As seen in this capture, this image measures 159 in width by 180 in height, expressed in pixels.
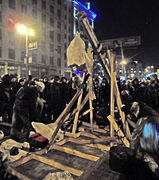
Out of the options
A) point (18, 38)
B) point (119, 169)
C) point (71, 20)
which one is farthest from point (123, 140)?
point (71, 20)

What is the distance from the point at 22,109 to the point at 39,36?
30.6 m

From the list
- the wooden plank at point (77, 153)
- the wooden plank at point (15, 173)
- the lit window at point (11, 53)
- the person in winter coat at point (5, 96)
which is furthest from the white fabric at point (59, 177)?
the lit window at point (11, 53)

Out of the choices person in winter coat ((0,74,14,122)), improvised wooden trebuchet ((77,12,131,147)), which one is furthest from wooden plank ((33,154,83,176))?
person in winter coat ((0,74,14,122))

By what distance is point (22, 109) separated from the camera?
475 centimetres

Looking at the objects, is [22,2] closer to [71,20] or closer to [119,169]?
[71,20]

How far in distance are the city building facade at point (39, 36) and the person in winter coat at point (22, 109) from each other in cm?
1789

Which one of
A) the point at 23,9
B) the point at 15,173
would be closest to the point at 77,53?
the point at 15,173

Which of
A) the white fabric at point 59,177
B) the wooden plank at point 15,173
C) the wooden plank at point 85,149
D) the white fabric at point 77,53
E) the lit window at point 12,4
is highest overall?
the lit window at point 12,4

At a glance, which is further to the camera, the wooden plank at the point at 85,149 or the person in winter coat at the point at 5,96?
the person in winter coat at the point at 5,96

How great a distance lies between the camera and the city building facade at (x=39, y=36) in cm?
2670

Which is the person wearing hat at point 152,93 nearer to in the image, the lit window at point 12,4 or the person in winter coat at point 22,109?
the person in winter coat at point 22,109

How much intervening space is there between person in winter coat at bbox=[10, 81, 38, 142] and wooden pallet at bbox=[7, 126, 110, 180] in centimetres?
134

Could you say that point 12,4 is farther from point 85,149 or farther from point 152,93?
point 85,149

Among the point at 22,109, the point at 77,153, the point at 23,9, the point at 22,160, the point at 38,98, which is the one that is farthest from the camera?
the point at 23,9
